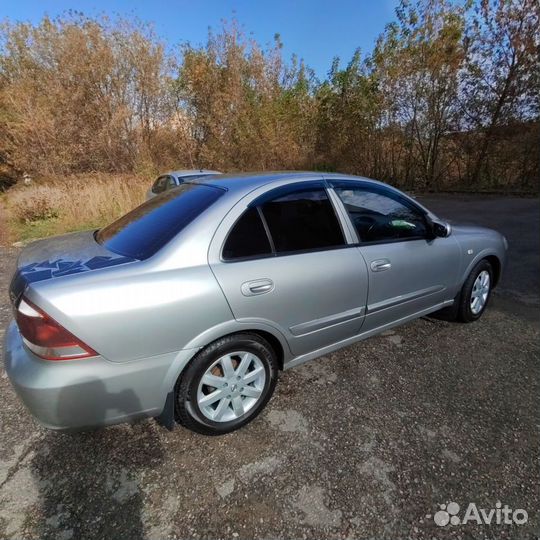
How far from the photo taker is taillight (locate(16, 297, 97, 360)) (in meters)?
1.50

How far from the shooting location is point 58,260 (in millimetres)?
1862

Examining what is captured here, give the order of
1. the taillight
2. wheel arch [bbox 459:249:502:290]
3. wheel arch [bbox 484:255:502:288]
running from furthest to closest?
wheel arch [bbox 484:255:502:288]
wheel arch [bbox 459:249:502:290]
the taillight

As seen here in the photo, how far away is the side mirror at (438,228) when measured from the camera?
278 cm

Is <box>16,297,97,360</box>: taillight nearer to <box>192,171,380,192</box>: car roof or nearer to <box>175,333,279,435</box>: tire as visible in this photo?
<box>175,333,279,435</box>: tire

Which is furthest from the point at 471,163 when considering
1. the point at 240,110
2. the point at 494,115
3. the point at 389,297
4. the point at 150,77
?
the point at 389,297

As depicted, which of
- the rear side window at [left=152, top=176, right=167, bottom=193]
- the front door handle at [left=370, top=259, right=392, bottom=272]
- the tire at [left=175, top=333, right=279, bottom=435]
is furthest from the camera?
the rear side window at [left=152, top=176, right=167, bottom=193]

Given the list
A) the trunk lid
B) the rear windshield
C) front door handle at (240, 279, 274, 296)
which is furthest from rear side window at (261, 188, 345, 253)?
the trunk lid

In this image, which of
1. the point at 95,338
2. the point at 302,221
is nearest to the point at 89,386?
the point at 95,338

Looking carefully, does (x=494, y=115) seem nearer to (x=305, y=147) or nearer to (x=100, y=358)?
(x=305, y=147)

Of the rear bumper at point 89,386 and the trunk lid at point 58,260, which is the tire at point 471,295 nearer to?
the rear bumper at point 89,386

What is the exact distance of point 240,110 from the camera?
508 inches

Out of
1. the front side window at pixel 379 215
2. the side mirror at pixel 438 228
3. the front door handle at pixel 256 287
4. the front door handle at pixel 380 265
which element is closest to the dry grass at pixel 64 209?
the front side window at pixel 379 215

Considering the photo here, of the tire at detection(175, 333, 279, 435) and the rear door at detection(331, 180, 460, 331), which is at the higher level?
the rear door at detection(331, 180, 460, 331)

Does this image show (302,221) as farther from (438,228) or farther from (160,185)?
(160,185)
